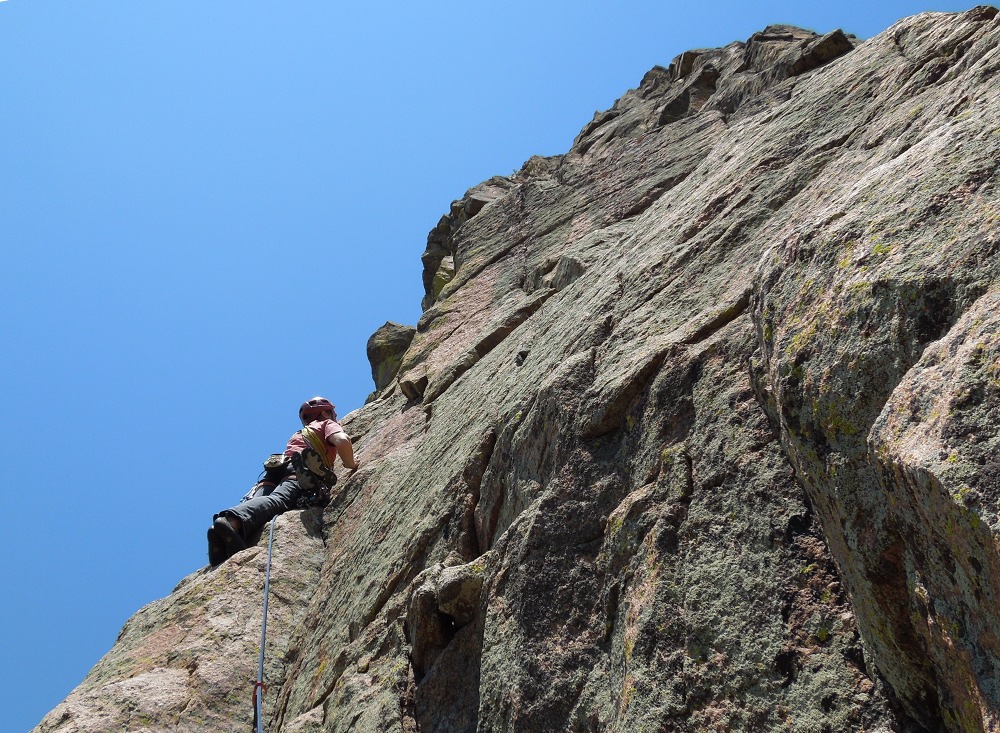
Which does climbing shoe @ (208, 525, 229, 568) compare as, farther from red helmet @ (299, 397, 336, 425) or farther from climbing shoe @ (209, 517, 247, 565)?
red helmet @ (299, 397, 336, 425)

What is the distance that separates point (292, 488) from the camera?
46.4 ft

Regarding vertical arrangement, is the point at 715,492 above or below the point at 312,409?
below

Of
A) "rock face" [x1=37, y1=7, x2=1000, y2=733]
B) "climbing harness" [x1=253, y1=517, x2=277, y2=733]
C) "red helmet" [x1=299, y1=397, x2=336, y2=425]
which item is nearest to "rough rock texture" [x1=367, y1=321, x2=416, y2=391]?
"red helmet" [x1=299, y1=397, x2=336, y2=425]

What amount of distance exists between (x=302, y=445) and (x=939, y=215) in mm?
12109

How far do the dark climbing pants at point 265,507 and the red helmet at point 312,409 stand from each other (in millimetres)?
2097

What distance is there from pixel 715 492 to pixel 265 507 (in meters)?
9.22

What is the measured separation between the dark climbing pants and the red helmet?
82.5 inches

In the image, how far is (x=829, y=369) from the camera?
15.6 ft

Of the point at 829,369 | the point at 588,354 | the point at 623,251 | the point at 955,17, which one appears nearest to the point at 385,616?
the point at 588,354

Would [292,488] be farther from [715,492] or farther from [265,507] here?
[715,492]

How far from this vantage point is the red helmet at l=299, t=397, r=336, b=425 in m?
16.3

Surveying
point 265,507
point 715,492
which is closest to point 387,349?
point 265,507

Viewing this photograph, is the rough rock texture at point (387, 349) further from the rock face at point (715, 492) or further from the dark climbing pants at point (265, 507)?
the rock face at point (715, 492)

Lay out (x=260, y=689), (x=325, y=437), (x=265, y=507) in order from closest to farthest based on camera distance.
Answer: (x=260, y=689)
(x=265, y=507)
(x=325, y=437)
